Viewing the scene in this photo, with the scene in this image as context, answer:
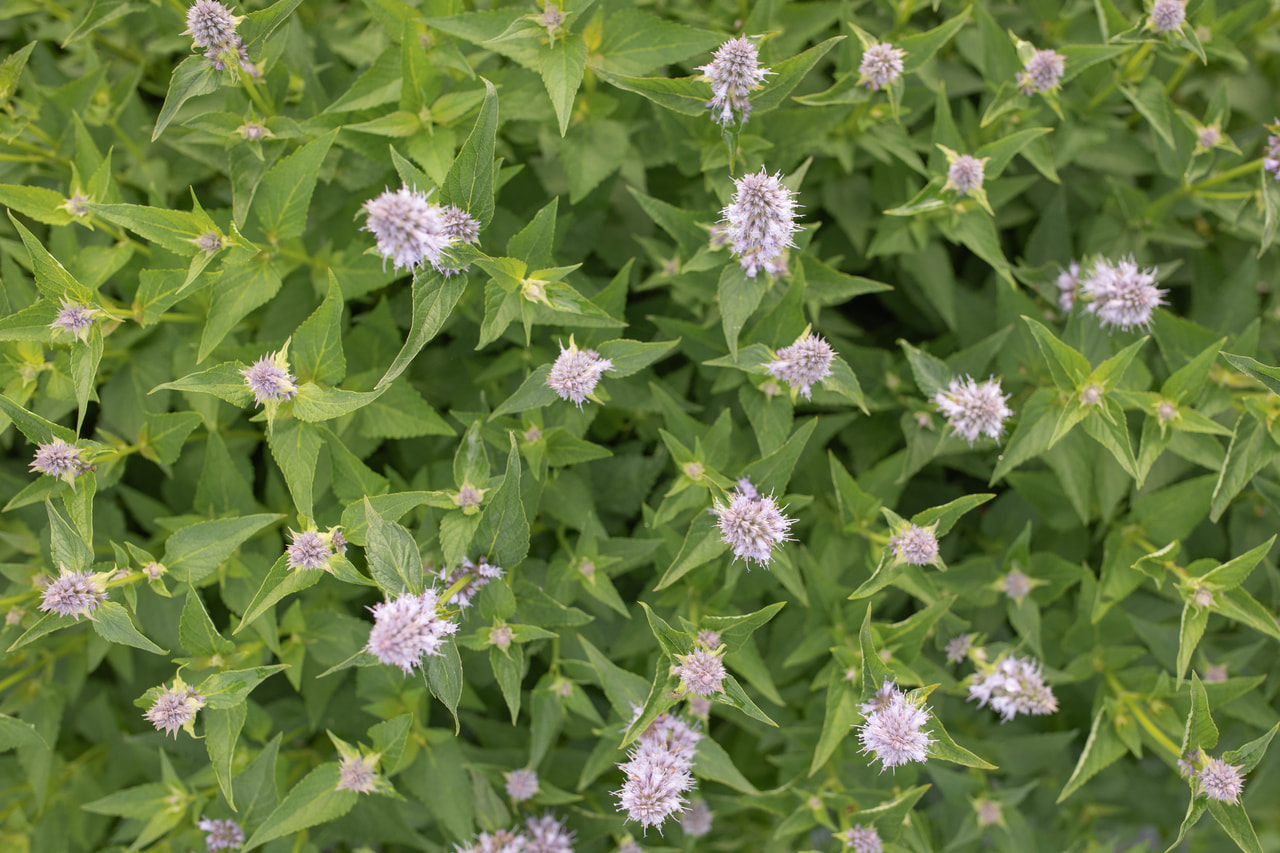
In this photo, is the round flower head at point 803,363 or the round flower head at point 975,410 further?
the round flower head at point 975,410

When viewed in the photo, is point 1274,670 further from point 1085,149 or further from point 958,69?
point 958,69

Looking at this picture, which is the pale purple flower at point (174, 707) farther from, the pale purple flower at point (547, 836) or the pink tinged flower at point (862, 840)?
the pink tinged flower at point (862, 840)

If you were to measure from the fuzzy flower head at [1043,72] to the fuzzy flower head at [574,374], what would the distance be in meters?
2.10

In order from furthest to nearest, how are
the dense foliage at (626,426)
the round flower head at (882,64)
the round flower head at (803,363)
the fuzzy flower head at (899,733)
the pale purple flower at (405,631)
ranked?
the round flower head at (882,64) → the round flower head at (803,363) → the dense foliage at (626,426) → the fuzzy flower head at (899,733) → the pale purple flower at (405,631)

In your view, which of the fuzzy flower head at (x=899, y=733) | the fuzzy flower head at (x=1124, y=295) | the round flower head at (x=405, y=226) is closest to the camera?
the round flower head at (x=405, y=226)

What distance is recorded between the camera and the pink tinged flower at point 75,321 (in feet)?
8.46

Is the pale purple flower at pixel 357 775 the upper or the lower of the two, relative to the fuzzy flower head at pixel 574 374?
lower

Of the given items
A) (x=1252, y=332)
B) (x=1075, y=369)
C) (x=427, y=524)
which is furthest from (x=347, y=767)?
(x=1252, y=332)

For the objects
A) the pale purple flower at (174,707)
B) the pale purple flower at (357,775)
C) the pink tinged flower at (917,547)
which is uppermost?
the pink tinged flower at (917,547)

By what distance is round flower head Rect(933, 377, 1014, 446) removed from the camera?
288 centimetres

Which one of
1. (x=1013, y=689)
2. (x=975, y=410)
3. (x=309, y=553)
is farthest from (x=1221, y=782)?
(x=309, y=553)

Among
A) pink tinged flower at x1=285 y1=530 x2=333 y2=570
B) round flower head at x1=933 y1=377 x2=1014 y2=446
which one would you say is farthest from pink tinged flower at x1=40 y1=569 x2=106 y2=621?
round flower head at x1=933 y1=377 x2=1014 y2=446

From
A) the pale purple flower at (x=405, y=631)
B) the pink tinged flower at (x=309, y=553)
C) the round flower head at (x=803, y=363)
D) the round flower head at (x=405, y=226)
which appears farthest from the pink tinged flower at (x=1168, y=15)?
the pink tinged flower at (x=309, y=553)

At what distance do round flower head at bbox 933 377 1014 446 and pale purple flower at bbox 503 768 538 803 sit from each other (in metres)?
2.16
